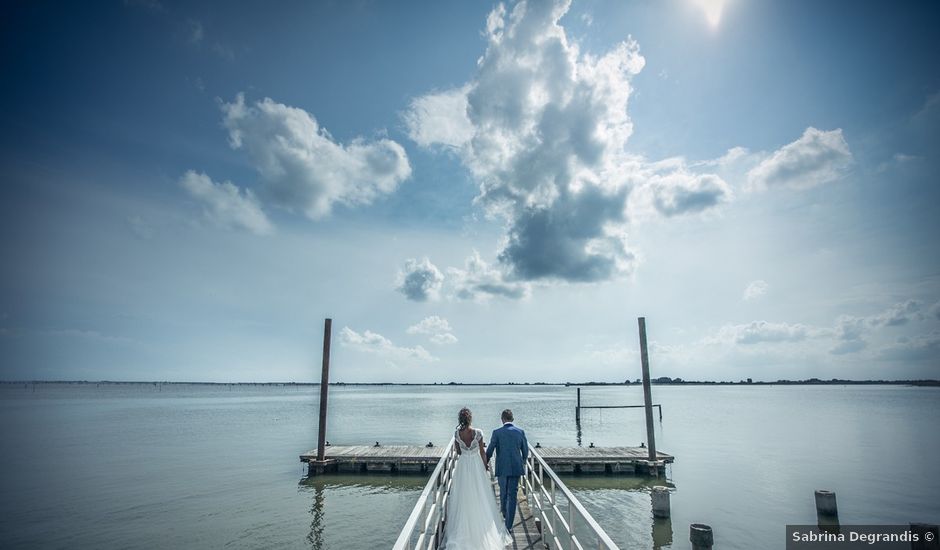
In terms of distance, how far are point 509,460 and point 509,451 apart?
145mm

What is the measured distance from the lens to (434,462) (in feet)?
65.5

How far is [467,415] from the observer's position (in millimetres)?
7391

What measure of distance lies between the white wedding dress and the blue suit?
39cm

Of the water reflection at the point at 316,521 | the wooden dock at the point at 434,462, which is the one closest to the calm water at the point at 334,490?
the water reflection at the point at 316,521

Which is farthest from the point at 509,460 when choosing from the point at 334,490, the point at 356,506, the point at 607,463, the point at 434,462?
the point at 607,463

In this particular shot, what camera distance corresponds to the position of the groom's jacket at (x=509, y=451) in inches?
299

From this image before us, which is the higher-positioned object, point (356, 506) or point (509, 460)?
point (509, 460)

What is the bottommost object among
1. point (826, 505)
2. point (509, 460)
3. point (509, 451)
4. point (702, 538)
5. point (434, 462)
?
point (434, 462)

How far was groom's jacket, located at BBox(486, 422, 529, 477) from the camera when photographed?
25.0 ft

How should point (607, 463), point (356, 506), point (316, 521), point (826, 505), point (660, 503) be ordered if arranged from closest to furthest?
point (826, 505)
point (660, 503)
point (316, 521)
point (356, 506)
point (607, 463)

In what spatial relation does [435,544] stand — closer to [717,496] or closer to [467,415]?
[467,415]

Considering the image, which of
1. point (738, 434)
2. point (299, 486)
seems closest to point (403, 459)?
point (299, 486)

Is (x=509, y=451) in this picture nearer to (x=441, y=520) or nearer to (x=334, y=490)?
(x=441, y=520)

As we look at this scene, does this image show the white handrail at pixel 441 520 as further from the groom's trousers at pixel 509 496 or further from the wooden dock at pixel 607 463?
the wooden dock at pixel 607 463
